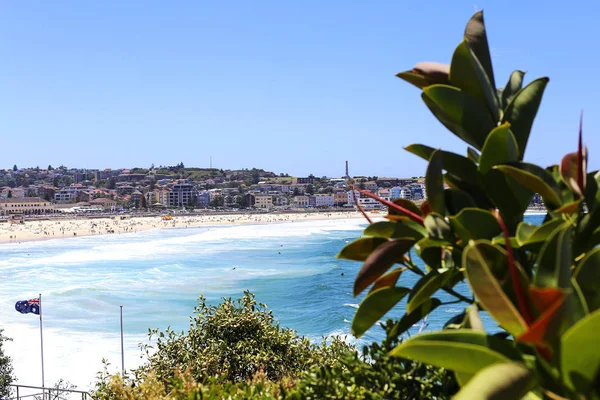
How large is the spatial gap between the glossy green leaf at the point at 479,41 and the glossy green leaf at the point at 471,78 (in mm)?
161

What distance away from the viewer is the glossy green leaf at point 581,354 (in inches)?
63.7

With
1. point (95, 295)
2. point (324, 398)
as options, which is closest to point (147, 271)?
point (95, 295)

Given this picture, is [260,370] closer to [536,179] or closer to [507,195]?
[507,195]

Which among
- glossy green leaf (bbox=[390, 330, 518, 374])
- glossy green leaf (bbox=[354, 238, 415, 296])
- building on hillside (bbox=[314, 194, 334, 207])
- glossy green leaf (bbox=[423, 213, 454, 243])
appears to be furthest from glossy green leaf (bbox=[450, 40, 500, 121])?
building on hillside (bbox=[314, 194, 334, 207])

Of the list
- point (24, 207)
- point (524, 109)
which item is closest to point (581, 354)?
point (524, 109)

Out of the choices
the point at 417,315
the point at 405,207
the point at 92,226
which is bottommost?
the point at 92,226

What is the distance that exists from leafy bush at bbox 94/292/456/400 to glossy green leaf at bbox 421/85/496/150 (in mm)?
1112

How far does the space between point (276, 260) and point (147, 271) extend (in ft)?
39.3

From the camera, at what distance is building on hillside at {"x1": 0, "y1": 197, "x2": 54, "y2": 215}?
444 ft

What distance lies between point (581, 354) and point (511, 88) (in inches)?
70.8

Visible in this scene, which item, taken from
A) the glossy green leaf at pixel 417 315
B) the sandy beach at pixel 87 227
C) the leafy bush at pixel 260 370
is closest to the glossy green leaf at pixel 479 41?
the glossy green leaf at pixel 417 315

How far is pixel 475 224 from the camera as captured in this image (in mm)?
2543

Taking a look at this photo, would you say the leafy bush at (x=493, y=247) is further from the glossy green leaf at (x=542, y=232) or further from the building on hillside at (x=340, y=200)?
the building on hillside at (x=340, y=200)

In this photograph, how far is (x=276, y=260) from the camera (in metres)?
54.7
